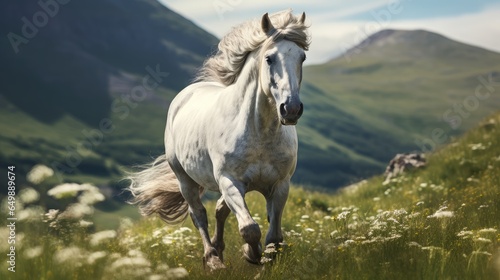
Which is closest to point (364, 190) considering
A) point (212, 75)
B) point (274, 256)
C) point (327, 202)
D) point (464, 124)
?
point (327, 202)

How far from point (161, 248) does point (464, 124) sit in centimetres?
19437

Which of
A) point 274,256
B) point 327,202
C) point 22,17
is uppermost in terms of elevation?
point 274,256

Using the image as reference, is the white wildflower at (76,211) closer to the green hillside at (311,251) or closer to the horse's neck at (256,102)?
the green hillside at (311,251)

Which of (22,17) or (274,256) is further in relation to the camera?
(22,17)

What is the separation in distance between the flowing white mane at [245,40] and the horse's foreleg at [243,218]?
56.7 inches

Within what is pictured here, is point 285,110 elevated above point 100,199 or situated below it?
above

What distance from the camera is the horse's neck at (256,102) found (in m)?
7.66

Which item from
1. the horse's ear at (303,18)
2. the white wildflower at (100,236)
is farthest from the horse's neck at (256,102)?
the white wildflower at (100,236)

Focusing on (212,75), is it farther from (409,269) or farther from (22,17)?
(22,17)

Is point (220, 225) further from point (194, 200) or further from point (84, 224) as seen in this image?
point (84, 224)

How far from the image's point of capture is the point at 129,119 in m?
188

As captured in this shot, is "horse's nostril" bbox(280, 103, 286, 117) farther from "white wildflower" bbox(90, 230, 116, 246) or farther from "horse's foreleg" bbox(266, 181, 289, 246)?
"white wildflower" bbox(90, 230, 116, 246)

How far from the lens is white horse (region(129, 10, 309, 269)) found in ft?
23.6

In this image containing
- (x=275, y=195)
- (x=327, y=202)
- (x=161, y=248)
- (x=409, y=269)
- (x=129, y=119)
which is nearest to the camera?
(x=409, y=269)
